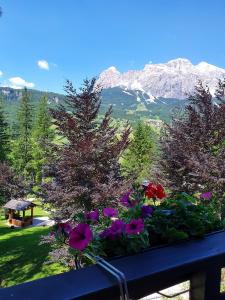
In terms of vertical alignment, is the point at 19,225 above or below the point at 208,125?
below

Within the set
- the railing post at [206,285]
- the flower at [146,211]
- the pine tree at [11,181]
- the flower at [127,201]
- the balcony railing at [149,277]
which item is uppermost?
the flower at [127,201]

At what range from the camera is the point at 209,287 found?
4.60 feet

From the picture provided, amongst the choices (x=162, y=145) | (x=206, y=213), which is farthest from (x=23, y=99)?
(x=206, y=213)

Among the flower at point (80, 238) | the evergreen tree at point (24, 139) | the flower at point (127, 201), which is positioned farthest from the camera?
the evergreen tree at point (24, 139)

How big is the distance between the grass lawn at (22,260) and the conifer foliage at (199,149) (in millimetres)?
4659

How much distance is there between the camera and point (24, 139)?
4200 centimetres

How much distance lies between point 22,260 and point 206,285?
43.4ft

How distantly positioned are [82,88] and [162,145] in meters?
3.91

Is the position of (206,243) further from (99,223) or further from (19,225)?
(19,225)

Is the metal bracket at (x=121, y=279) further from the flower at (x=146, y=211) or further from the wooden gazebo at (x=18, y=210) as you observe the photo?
the wooden gazebo at (x=18, y=210)

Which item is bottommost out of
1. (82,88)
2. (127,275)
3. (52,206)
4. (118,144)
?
(52,206)

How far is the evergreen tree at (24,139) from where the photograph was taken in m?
40.6

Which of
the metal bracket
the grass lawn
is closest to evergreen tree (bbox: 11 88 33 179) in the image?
the grass lawn

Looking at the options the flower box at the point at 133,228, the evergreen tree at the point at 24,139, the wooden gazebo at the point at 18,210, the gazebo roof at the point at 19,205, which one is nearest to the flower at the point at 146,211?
the flower box at the point at 133,228
